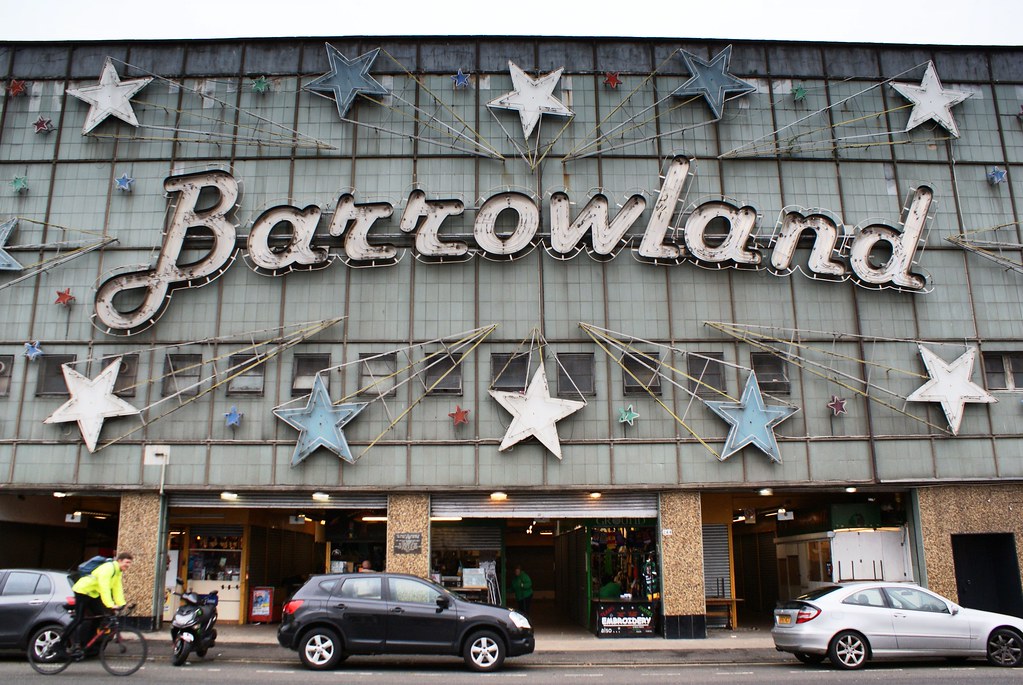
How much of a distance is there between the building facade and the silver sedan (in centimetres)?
427

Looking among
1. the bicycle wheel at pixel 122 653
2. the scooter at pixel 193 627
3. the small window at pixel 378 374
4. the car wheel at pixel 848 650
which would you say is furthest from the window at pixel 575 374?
the bicycle wheel at pixel 122 653

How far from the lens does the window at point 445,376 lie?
67.6 ft

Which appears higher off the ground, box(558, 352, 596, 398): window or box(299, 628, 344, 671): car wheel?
box(558, 352, 596, 398): window

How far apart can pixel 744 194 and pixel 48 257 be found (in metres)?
16.7

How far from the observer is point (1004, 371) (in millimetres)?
21406

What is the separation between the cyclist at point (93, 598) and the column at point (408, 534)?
6776mm

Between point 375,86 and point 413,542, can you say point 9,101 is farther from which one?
point 413,542

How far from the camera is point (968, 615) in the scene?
16094mm

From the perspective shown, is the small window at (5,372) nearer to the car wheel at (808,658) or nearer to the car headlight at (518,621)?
the car headlight at (518,621)

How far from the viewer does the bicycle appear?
13.9 meters

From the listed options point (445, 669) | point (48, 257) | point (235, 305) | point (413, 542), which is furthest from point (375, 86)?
point (445, 669)

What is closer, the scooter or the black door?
the scooter

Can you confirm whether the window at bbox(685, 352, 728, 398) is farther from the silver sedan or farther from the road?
the road

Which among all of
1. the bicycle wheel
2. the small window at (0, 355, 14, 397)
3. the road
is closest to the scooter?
the road
